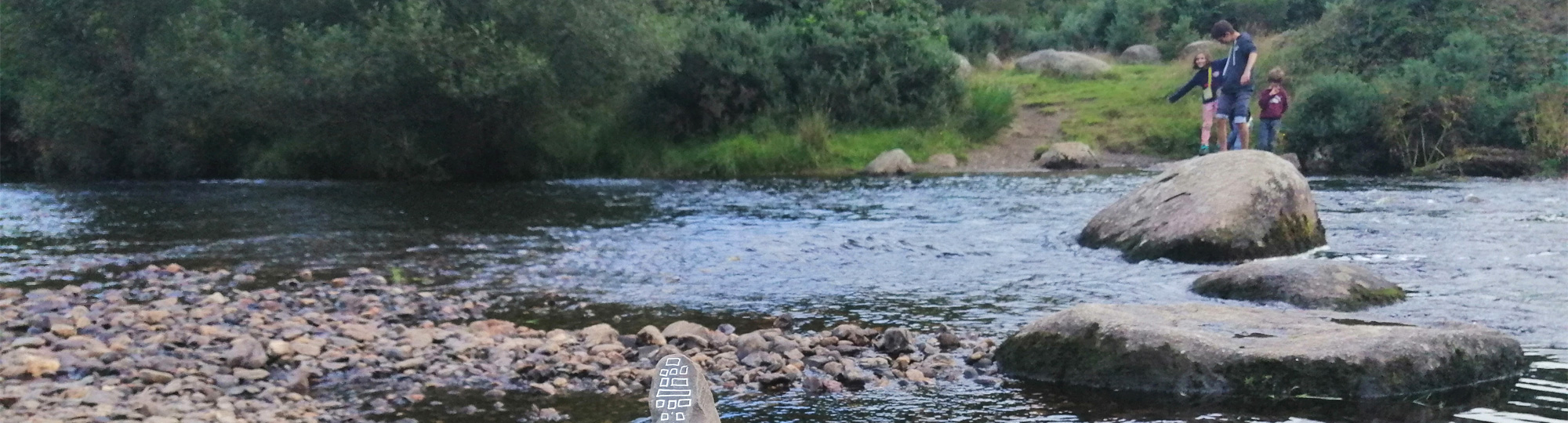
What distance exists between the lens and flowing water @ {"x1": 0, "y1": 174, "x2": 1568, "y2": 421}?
7500mm

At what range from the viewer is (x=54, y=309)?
10.3 metres

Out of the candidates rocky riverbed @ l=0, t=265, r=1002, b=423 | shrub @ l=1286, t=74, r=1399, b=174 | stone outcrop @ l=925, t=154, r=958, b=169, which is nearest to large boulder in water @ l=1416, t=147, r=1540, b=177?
shrub @ l=1286, t=74, r=1399, b=174

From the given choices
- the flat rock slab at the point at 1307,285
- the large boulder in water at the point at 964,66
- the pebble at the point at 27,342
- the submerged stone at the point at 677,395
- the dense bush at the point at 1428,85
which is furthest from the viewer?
the large boulder in water at the point at 964,66

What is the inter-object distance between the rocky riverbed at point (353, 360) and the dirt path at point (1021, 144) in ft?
66.0

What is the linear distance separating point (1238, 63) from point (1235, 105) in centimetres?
63

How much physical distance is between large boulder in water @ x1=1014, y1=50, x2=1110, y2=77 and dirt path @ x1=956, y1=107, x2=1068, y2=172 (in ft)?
11.4

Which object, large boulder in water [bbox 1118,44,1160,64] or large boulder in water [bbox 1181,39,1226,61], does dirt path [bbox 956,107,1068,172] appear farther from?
large boulder in water [bbox 1118,44,1160,64]

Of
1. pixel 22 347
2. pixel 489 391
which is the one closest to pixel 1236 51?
pixel 489 391

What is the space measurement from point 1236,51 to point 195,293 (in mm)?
13096

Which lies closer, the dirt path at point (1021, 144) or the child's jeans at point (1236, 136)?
the child's jeans at point (1236, 136)

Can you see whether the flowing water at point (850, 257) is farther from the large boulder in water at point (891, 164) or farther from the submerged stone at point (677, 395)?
the large boulder in water at point (891, 164)

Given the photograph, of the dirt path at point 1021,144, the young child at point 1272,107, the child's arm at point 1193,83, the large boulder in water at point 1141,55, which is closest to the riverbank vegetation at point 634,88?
the dirt path at point 1021,144

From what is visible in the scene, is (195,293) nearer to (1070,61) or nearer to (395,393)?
(395,393)

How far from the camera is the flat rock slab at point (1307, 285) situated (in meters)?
10.3
